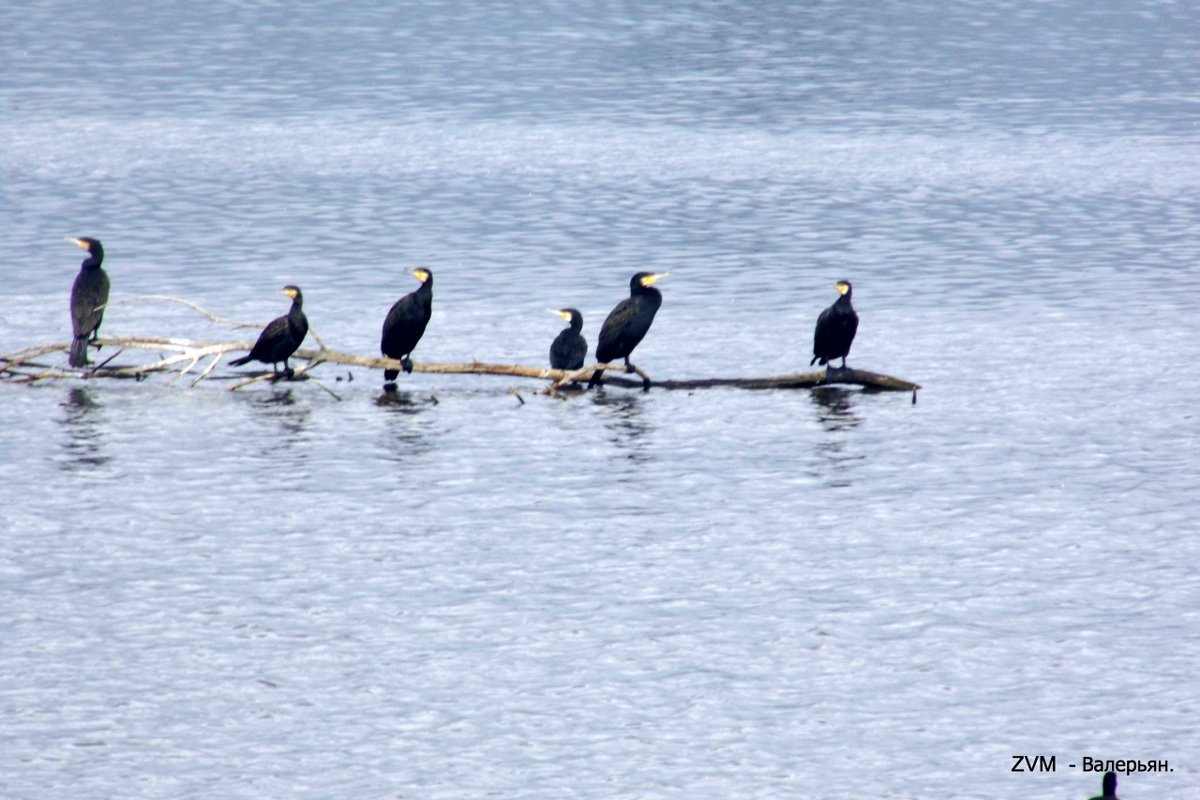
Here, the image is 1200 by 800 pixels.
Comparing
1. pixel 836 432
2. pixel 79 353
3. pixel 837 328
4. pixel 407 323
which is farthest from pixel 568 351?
pixel 79 353

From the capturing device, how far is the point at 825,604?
13359 mm

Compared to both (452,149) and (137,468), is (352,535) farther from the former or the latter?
(452,149)

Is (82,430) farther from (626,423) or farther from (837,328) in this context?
(837,328)

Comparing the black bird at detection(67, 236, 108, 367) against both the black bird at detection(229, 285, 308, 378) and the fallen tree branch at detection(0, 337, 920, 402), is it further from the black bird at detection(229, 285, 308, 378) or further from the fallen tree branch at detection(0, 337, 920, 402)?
the black bird at detection(229, 285, 308, 378)

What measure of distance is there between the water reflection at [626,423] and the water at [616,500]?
7 cm

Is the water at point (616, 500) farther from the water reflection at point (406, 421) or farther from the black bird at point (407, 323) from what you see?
the black bird at point (407, 323)

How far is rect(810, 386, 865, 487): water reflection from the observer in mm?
16797

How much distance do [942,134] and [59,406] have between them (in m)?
29.4

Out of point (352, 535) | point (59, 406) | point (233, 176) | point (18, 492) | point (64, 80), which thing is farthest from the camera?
point (64, 80)

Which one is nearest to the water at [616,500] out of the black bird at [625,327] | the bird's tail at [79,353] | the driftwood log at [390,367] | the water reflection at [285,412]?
the water reflection at [285,412]

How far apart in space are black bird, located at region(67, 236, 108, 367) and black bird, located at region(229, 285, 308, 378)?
1774 mm

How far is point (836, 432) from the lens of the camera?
59.9 feet

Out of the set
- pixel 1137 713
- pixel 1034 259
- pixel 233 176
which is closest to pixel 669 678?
pixel 1137 713

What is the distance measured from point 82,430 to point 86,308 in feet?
8.37
